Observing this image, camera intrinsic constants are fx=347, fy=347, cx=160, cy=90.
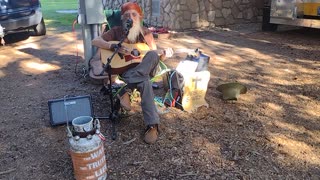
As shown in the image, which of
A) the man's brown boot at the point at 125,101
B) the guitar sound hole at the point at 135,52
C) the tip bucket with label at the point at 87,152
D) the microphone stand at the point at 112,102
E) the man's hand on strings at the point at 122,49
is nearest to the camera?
the tip bucket with label at the point at 87,152

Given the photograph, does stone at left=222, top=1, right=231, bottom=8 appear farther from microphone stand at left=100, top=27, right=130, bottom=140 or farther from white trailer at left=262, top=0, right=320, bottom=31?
microphone stand at left=100, top=27, right=130, bottom=140

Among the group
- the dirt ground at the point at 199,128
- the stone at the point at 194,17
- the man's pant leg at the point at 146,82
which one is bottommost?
the dirt ground at the point at 199,128

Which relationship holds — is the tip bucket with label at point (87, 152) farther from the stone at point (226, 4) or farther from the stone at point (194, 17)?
the stone at point (226, 4)

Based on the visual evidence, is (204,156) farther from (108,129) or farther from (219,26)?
(219,26)

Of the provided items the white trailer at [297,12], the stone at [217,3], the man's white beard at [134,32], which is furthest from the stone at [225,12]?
the man's white beard at [134,32]

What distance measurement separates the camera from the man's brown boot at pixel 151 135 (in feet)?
10.6

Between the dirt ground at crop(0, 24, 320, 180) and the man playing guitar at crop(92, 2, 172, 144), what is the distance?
19 centimetres

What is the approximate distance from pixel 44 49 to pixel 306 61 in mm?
5214

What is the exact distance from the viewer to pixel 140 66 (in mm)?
3369

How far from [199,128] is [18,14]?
6.05 metres

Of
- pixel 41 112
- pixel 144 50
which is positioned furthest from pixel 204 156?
pixel 41 112

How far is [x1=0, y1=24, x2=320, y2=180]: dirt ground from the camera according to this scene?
286 centimetres

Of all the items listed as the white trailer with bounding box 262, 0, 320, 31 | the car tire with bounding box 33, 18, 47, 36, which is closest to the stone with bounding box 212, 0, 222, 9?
the white trailer with bounding box 262, 0, 320, 31

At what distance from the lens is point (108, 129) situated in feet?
11.6
